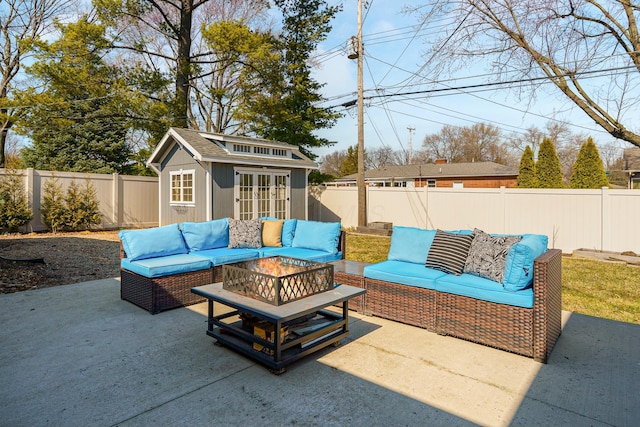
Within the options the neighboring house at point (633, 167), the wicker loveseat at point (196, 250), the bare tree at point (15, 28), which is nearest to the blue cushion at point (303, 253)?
the wicker loveseat at point (196, 250)

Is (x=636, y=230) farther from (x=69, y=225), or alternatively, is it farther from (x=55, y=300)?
(x=69, y=225)

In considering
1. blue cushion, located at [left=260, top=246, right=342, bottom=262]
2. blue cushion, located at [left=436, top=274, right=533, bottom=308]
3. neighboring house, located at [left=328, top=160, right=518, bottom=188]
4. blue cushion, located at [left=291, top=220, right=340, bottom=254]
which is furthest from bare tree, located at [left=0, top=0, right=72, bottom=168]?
neighboring house, located at [left=328, top=160, right=518, bottom=188]

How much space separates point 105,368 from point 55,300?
2.26 m

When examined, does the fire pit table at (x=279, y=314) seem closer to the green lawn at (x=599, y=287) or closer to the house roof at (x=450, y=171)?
the green lawn at (x=599, y=287)

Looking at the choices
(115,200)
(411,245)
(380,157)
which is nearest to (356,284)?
(411,245)

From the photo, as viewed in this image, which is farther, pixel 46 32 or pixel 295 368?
pixel 46 32

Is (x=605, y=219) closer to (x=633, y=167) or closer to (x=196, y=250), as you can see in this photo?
(x=196, y=250)

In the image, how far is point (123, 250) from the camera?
4297mm

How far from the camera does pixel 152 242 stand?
14.3 feet

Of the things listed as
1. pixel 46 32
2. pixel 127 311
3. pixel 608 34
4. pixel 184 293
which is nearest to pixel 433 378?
pixel 184 293

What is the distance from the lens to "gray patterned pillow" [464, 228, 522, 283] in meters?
3.23

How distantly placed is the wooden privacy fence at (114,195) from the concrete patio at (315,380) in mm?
7982

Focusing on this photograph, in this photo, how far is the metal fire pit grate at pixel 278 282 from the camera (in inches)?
109

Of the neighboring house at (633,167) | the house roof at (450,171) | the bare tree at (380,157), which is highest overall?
the bare tree at (380,157)
